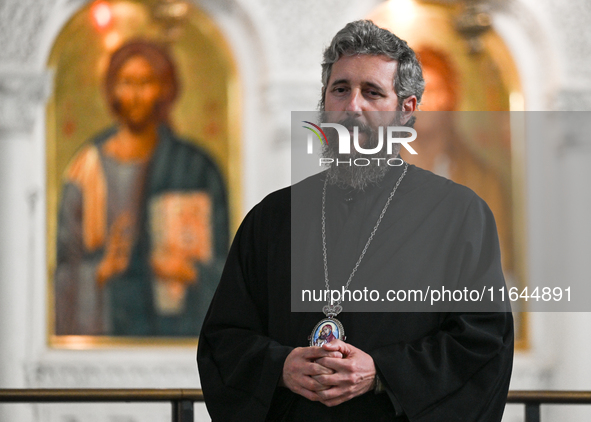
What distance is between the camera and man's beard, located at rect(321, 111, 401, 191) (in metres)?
2.09

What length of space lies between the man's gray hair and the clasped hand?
750 millimetres

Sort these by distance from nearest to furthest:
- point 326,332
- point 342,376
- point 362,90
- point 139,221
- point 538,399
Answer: point 342,376, point 326,332, point 362,90, point 538,399, point 139,221

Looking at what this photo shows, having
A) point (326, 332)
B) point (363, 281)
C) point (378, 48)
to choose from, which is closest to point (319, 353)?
point (326, 332)

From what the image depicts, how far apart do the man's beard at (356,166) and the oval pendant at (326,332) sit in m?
0.43

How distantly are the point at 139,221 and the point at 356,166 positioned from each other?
367cm

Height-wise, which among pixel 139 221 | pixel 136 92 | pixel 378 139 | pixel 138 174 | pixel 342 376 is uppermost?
pixel 136 92

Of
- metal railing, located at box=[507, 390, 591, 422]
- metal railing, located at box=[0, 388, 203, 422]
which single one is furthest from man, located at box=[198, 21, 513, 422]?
metal railing, located at box=[507, 390, 591, 422]

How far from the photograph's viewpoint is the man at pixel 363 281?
1.80 metres

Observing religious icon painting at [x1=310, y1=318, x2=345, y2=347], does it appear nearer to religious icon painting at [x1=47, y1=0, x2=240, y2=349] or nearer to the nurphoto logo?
the nurphoto logo

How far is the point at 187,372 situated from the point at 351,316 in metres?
3.65

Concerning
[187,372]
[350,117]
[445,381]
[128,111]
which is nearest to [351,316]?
[445,381]

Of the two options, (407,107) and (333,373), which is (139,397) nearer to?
(333,373)

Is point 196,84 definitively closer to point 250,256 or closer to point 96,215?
point 96,215

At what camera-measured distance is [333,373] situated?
1.75 meters
